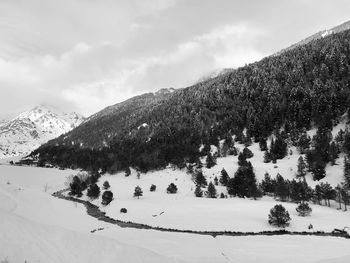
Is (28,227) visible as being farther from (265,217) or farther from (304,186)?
(304,186)

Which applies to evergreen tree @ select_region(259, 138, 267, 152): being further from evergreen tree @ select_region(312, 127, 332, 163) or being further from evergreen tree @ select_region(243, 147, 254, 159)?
evergreen tree @ select_region(312, 127, 332, 163)

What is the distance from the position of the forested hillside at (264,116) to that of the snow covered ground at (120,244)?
44247 millimetres

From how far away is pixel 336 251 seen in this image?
42969 millimetres

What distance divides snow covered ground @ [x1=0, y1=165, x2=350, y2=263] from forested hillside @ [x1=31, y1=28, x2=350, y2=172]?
44247 millimetres

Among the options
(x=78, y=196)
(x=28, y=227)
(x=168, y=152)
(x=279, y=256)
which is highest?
(x=168, y=152)

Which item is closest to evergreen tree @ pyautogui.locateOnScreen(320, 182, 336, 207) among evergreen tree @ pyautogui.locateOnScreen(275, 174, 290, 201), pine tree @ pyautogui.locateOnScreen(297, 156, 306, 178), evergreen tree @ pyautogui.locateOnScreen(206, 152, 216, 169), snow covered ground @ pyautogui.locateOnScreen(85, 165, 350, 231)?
snow covered ground @ pyautogui.locateOnScreen(85, 165, 350, 231)

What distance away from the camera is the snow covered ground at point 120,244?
50.1 feet

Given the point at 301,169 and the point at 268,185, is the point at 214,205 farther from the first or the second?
the point at 301,169

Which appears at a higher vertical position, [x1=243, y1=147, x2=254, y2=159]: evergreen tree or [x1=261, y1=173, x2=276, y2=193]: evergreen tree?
[x1=243, y1=147, x2=254, y2=159]: evergreen tree

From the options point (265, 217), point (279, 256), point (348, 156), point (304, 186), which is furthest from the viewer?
point (348, 156)

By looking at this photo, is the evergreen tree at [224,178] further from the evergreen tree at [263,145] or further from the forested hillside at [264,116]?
the evergreen tree at [263,145]

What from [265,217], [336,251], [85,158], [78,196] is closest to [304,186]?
[265,217]

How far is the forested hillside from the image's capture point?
125938 millimetres

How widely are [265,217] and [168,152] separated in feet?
278
